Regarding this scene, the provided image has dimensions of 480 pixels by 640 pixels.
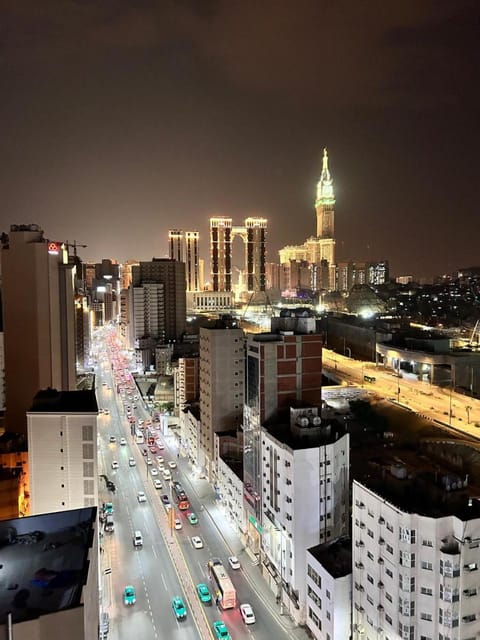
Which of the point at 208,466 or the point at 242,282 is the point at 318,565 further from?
the point at 242,282

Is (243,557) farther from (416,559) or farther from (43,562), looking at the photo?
(43,562)

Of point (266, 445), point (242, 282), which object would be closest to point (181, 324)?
point (242, 282)

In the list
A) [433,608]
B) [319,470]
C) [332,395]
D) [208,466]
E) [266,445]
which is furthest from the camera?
[332,395]

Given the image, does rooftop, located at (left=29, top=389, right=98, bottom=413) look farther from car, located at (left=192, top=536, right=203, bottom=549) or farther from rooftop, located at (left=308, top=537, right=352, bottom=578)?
rooftop, located at (left=308, top=537, right=352, bottom=578)

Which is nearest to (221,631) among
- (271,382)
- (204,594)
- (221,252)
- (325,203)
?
(204,594)

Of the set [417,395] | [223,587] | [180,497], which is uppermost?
[417,395]

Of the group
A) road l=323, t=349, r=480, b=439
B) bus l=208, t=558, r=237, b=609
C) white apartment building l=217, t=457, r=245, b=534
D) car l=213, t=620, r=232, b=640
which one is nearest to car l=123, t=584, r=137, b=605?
bus l=208, t=558, r=237, b=609
